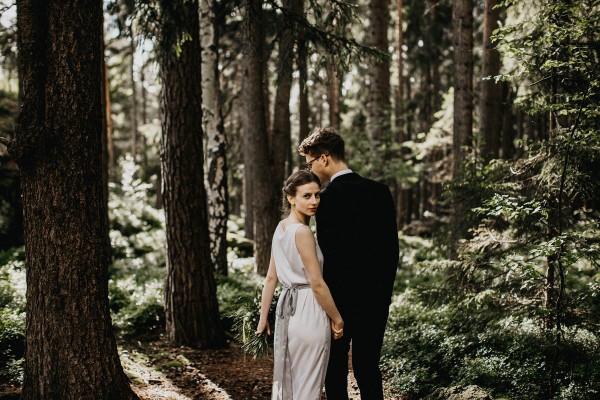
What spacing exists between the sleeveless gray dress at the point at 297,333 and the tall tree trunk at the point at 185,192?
326 cm

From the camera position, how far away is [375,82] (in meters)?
13.9

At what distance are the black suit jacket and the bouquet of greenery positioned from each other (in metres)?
0.89

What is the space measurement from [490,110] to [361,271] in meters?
9.80

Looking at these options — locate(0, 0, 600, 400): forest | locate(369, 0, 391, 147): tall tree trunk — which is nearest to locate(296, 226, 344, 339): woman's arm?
locate(0, 0, 600, 400): forest

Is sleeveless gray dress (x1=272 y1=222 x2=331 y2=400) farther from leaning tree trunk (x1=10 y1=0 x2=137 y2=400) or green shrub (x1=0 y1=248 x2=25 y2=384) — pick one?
green shrub (x1=0 y1=248 x2=25 y2=384)

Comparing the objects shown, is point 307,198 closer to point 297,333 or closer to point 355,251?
point 355,251

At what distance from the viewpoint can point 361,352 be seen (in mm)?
3928

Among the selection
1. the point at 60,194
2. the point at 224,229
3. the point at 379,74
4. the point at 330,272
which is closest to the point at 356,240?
the point at 330,272

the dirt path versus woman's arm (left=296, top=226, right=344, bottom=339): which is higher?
woman's arm (left=296, top=226, right=344, bottom=339)

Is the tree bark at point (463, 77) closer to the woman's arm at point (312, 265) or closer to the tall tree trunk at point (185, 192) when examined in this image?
the tall tree trunk at point (185, 192)

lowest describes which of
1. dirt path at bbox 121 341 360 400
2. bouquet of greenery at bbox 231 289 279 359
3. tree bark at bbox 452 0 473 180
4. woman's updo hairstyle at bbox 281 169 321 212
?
dirt path at bbox 121 341 360 400

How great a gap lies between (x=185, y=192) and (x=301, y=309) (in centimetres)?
361

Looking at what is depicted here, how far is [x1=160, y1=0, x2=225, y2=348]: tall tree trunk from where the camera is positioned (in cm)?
677

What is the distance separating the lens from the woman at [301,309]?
11.7 feet
